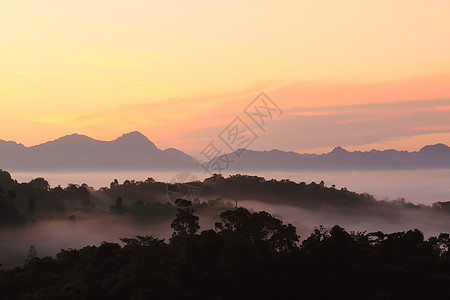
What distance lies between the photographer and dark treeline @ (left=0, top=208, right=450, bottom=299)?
57.4m

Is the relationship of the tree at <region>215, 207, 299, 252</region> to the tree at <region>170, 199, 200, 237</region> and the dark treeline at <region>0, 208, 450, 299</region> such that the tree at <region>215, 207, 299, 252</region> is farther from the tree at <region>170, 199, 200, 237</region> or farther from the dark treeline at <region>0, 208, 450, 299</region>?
the tree at <region>170, 199, 200, 237</region>

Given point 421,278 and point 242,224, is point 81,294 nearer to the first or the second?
point 242,224

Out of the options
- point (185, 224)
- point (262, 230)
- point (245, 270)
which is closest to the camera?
point (245, 270)

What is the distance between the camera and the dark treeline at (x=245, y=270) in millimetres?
57375

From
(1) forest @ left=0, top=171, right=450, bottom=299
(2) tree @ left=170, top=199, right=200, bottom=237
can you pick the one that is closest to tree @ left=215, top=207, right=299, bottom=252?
(1) forest @ left=0, top=171, right=450, bottom=299

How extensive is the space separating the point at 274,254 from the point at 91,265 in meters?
19.8

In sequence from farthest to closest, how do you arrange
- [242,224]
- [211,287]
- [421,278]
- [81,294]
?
[242,224], [421,278], [211,287], [81,294]

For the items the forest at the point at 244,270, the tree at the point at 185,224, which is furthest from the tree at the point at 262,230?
the tree at the point at 185,224

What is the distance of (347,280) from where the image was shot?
64.2 meters

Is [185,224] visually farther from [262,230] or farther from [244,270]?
[244,270]

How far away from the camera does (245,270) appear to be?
60.4 meters

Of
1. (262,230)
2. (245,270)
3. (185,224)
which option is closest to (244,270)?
(245,270)

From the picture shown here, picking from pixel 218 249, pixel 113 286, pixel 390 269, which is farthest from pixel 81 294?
pixel 390 269

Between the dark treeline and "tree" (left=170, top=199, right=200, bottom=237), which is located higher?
"tree" (left=170, top=199, right=200, bottom=237)
